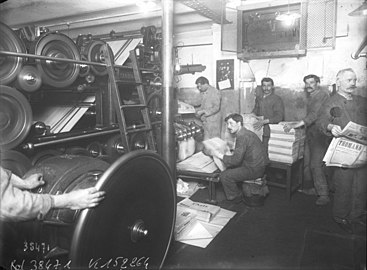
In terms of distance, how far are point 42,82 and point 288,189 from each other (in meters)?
2.86

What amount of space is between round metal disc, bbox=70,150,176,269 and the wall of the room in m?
2.38

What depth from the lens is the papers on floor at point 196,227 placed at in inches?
95.3

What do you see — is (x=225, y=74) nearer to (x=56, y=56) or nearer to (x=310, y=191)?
(x=310, y=191)

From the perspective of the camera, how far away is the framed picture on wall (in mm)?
4421

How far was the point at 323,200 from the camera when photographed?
3.16m

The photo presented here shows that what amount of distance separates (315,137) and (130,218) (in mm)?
2916

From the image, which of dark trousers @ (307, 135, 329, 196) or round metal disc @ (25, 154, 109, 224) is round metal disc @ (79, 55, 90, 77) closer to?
round metal disc @ (25, 154, 109, 224)

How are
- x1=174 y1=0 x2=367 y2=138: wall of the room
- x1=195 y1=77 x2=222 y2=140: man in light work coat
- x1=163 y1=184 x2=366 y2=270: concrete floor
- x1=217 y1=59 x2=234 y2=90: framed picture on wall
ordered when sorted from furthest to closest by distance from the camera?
1. x1=217 y1=59 x2=234 y2=90: framed picture on wall
2. x1=195 y1=77 x2=222 y2=140: man in light work coat
3. x1=174 y1=0 x2=367 y2=138: wall of the room
4. x1=163 y1=184 x2=366 y2=270: concrete floor

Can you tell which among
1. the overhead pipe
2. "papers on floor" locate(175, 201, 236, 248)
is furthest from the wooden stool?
the overhead pipe

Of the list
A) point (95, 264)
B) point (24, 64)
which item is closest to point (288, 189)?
point (95, 264)

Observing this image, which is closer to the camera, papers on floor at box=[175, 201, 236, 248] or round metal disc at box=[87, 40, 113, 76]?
papers on floor at box=[175, 201, 236, 248]

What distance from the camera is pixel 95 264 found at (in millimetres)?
1169

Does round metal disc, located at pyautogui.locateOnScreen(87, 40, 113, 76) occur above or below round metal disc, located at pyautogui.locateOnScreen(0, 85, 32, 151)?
above

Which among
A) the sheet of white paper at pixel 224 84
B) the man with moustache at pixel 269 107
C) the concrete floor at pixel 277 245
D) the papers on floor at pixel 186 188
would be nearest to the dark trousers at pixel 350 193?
the concrete floor at pixel 277 245
